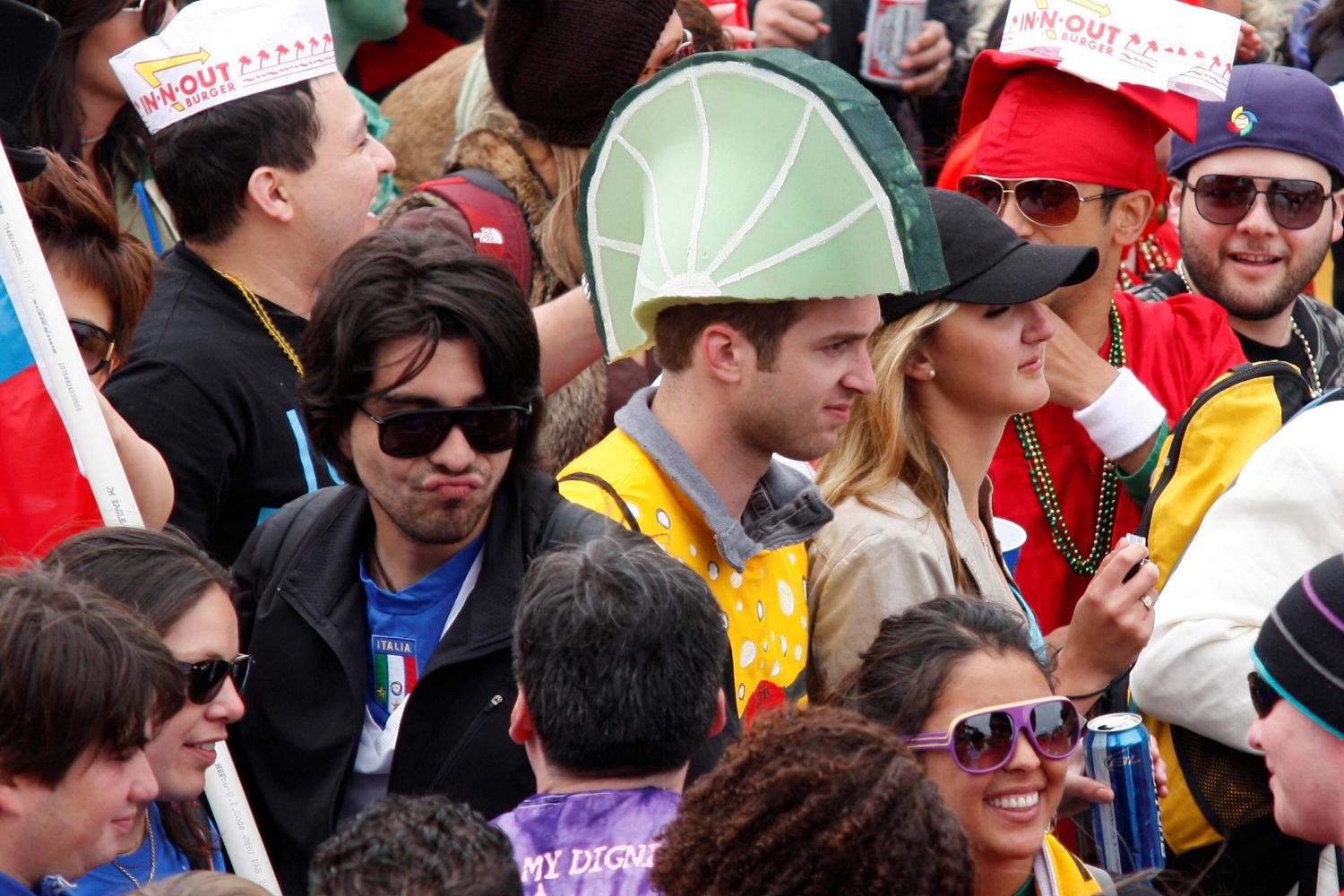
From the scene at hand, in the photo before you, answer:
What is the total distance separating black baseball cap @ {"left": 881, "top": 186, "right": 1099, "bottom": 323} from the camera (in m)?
3.52

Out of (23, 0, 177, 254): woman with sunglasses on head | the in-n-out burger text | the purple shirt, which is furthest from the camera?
(23, 0, 177, 254): woman with sunglasses on head

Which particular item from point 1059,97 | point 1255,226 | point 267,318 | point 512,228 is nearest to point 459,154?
point 512,228

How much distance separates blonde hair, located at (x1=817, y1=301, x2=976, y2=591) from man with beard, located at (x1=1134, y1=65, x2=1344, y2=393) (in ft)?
5.76

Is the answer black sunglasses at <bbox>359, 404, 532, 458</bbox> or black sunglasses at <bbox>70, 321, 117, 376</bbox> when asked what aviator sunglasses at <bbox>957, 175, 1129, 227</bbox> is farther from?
black sunglasses at <bbox>70, 321, 117, 376</bbox>

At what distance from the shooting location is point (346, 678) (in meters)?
2.80

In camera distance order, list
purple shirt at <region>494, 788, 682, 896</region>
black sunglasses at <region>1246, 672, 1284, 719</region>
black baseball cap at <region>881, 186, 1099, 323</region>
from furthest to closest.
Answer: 1. black baseball cap at <region>881, 186, 1099, 323</region>
2. black sunglasses at <region>1246, 672, 1284, 719</region>
3. purple shirt at <region>494, 788, 682, 896</region>

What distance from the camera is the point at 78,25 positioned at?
409cm

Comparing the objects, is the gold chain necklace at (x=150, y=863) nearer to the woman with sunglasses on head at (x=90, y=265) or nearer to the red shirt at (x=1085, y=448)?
the woman with sunglasses on head at (x=90, y=265)

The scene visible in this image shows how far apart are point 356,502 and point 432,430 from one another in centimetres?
27

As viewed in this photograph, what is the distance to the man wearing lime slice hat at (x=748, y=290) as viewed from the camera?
2.98 metres

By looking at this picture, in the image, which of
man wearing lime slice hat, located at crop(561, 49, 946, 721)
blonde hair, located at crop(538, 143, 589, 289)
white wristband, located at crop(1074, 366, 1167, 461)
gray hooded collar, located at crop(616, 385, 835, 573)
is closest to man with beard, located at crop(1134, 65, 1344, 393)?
white wristband, located at crop(1074, 366, 1167, 461)

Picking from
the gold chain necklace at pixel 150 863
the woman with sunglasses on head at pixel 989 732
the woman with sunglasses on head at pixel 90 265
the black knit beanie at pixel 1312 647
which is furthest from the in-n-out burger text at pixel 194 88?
the black knit beanie at pixel 1312 647

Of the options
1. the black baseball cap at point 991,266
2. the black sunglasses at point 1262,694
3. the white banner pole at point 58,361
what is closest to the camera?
the black sunglasses at point 1262,694

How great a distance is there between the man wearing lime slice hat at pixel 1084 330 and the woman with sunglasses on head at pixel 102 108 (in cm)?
225
